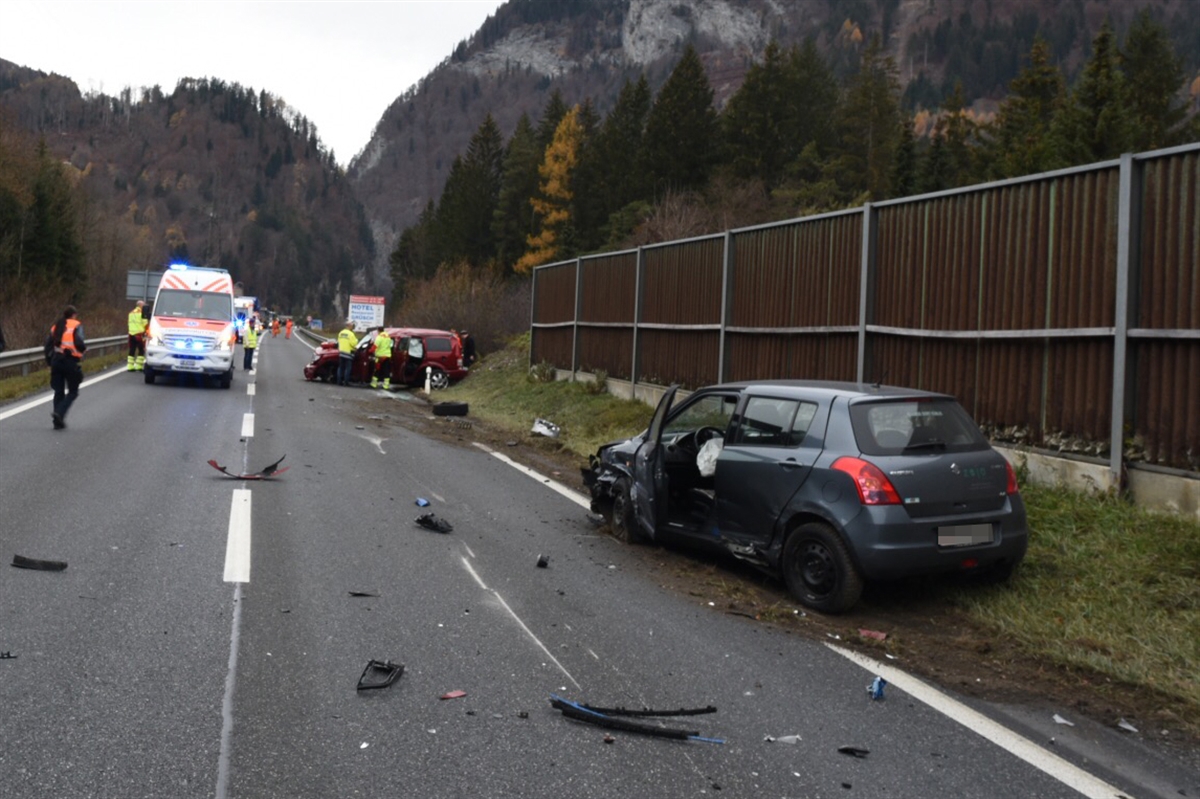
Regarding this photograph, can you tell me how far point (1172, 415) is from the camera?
8.56 m

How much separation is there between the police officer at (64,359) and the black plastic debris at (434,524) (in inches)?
325

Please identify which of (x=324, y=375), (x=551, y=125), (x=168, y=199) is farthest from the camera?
(x=168, y=199)

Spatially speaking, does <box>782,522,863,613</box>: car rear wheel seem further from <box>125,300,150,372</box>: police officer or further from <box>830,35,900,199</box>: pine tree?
<box>830,35,900,199</box>: pine tree

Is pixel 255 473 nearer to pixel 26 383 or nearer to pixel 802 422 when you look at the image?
pixel 802 422

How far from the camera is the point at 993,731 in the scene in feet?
16.6

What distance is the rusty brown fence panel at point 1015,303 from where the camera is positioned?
868 cm

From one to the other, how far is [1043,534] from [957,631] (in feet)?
6.80

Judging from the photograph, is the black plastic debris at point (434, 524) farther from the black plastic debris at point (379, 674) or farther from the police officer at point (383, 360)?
the police officer at point (383, 360)

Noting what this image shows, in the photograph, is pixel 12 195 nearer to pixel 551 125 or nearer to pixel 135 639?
pixel 551 125

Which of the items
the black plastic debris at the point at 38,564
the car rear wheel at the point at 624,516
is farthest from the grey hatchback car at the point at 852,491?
the black plastic debris at the point at 38,564

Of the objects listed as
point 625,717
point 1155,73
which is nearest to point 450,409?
point 625,717

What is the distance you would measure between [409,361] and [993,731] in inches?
1016

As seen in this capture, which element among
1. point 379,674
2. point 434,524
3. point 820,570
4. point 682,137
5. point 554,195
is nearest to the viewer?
point 379,674

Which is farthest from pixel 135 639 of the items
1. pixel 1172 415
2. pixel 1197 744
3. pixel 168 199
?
pixel 168 199
